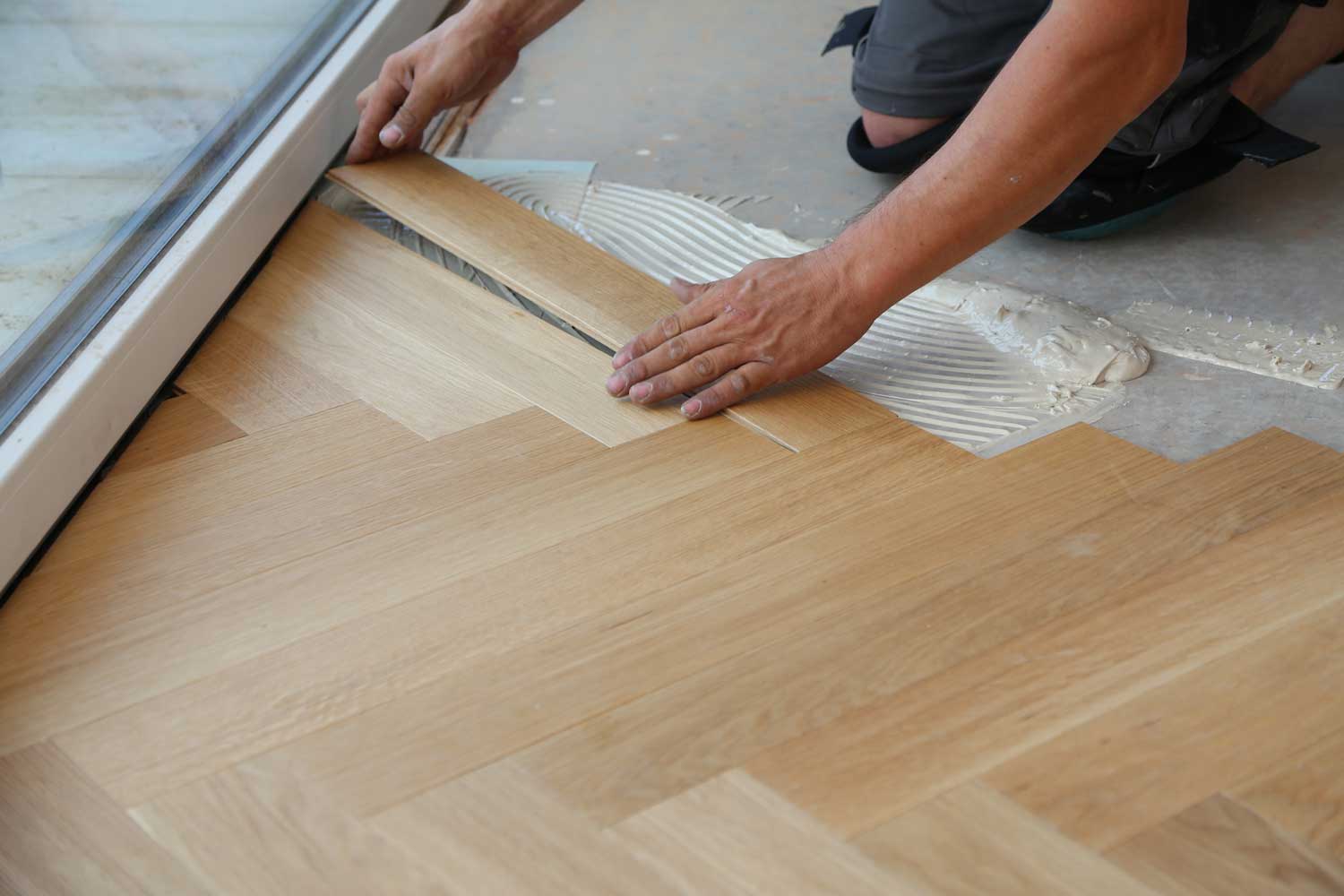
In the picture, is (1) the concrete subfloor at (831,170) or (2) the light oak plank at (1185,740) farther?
(1) the concrete subfloor at (831,170)

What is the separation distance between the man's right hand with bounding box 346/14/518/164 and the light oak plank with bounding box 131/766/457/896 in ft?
3.73

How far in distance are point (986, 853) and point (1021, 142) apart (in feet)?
2.42

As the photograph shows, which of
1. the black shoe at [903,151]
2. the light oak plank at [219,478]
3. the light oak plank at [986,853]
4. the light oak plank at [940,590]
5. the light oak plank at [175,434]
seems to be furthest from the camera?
the black shoe at [903,151]

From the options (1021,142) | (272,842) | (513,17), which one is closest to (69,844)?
(272,842)

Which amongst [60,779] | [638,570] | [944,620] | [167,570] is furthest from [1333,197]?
[60,779]

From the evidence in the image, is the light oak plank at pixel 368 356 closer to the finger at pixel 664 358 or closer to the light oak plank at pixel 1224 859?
the finger at pixel 664 358

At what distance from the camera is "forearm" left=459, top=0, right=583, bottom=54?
5.79ft

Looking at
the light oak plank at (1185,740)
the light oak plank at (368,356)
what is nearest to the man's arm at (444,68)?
the light oak plank at (368,356)

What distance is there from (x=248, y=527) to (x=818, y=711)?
59cm

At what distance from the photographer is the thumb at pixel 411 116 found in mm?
1780

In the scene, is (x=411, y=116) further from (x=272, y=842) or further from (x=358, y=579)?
(x=272, y=842)

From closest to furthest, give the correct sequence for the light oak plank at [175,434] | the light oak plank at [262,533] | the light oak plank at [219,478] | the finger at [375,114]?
1. the light oak plank at [262,533]
2. the light oak plank at [219,478]
3. the light oak plank at [175,434]
4. the finger at [375,114]

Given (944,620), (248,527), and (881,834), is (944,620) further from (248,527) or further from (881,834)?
(248,527)

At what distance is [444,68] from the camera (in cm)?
176
